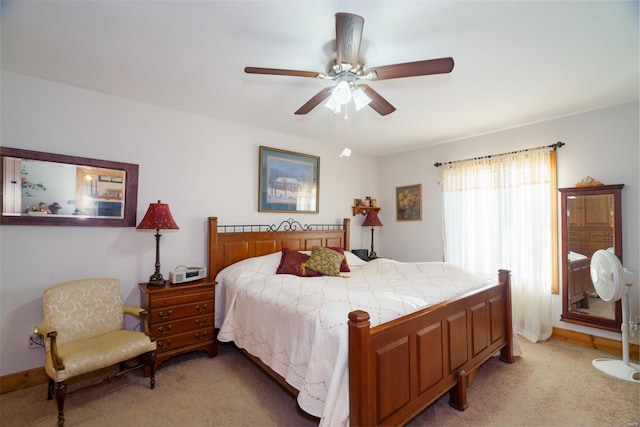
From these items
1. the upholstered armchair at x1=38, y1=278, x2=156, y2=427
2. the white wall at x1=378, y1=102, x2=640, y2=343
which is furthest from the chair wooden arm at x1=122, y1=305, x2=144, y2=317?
the white wall at x1=378, y1=102, x2=640, y2=343

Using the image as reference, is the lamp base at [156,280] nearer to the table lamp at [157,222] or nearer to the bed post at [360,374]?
the table lamp at [157,222]

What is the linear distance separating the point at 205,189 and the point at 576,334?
15.0ft

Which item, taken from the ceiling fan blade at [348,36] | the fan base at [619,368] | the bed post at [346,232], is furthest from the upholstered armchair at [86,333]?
the fan base at [619,368]

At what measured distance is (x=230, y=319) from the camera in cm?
280

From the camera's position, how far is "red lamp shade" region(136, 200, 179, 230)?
2.62 meters

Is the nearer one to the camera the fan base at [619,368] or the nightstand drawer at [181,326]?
the fan base at [619,368]

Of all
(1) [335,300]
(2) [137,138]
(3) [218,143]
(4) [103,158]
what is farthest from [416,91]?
(4) [103,158]

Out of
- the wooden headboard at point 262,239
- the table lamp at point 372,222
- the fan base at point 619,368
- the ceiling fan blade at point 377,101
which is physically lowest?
the fan base at point 619,368

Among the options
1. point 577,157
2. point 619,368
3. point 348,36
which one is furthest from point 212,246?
point 577,157

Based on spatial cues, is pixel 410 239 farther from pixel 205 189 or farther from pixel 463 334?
pixel 205 189

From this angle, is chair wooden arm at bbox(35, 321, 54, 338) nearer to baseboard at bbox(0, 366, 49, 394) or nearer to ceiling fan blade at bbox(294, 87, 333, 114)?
baseboard at bbox(0, 366, 49, 394)

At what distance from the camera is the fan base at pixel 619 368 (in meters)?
2.44

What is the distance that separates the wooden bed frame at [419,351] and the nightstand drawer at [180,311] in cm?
44

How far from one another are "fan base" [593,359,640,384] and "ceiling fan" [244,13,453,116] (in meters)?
3.07
